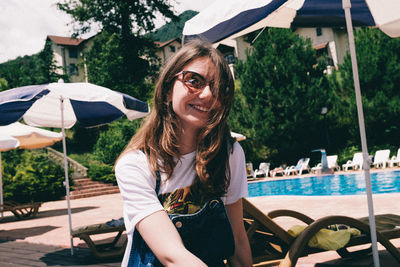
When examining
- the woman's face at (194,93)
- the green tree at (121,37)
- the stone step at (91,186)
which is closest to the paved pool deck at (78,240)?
the woman's face at (194,93)

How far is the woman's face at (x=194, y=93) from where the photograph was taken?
154 cm

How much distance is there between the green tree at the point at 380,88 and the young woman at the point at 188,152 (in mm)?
21257

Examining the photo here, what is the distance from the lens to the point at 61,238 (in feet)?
22.7

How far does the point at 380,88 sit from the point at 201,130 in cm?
2246

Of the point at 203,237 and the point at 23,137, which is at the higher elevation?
the point at 23,137

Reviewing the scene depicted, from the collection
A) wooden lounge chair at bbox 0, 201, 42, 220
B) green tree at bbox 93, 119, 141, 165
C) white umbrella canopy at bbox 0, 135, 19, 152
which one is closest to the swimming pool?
wooden lounge chair at bbox 0, 201, 42, 220

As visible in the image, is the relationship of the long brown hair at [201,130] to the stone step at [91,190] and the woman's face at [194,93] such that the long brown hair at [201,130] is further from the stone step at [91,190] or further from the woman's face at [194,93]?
the stone step at [91,190]

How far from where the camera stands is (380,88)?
69.4ft

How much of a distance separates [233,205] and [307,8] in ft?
12.5

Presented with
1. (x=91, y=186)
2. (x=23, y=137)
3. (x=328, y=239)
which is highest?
(x=23, y=137)

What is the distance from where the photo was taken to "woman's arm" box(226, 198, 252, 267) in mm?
1680

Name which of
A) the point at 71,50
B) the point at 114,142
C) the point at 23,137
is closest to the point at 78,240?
the point at 23,137

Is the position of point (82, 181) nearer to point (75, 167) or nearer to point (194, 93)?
point (75, 167)

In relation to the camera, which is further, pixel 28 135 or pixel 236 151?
pixel 28 135
